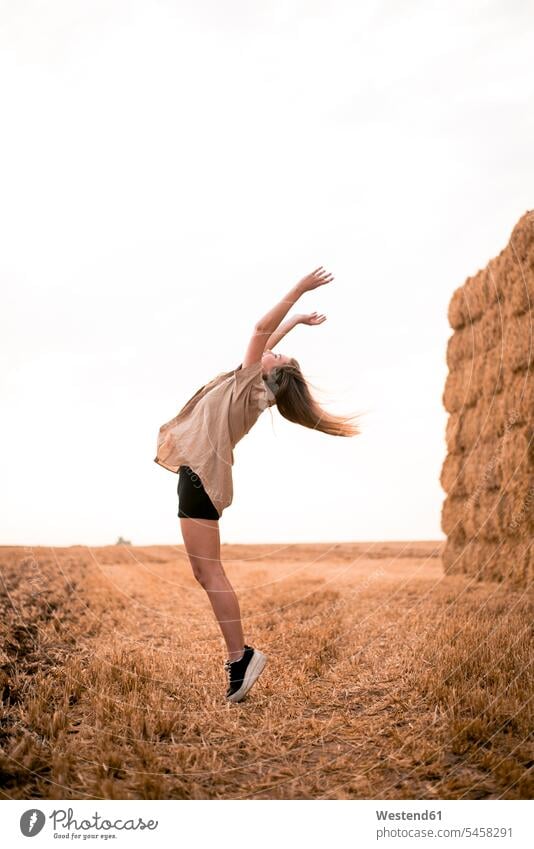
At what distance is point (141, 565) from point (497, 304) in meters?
5.06

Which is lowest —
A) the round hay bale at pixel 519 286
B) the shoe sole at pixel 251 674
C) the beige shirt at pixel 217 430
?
the shoe sole at pixel 251 674

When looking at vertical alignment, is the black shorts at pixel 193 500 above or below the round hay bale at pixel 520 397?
below

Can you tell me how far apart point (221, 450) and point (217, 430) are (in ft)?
0.32

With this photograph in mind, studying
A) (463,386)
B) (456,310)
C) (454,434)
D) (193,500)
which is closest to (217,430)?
(193,500)

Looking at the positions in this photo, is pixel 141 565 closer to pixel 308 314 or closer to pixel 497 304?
pixel 497 304

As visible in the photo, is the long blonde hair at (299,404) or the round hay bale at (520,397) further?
the round hay bale at (520,397)

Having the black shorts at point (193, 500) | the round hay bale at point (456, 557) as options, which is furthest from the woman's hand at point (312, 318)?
the round hay bale at point (456, 557)

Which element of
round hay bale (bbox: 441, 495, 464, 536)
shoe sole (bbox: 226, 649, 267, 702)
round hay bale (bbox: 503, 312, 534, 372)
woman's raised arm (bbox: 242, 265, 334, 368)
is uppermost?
round hay bale (bbox: 503, 312, 534, 372)

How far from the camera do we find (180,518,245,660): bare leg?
3.32m

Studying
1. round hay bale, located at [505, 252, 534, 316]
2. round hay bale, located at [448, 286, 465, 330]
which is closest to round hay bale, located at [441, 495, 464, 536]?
round hay bale, located at [448, 286, 465, 330]

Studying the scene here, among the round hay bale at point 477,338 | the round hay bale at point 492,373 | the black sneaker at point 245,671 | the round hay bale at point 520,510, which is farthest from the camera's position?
the round hay bale at point 477,338

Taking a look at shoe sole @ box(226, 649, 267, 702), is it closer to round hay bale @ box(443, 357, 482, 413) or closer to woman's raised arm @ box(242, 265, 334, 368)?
woman's raised arm @ box(242, 265, 334, 368)

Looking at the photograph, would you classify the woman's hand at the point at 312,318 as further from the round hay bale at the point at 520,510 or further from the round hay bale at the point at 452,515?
the round hay bale at the point at 452,515

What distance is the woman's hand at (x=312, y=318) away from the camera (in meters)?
3.54
